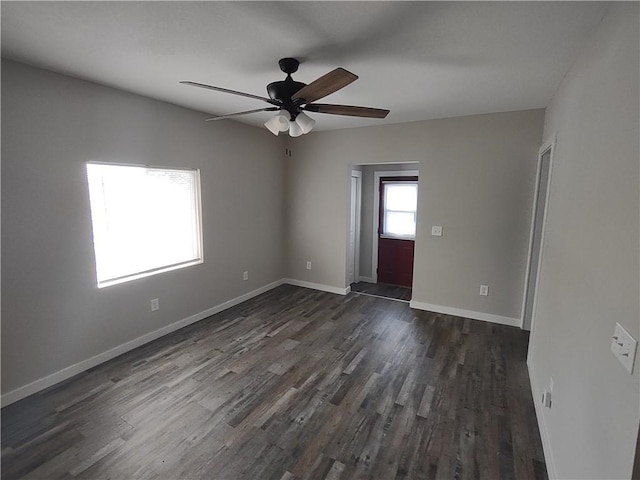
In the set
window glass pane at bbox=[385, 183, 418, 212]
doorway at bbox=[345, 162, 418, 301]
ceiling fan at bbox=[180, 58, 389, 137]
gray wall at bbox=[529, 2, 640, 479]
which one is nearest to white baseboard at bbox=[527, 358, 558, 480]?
gray wall at bbox=[529, 2, 640, 479]

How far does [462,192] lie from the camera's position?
12.5ft

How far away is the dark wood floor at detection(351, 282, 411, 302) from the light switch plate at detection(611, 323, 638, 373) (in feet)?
13.0

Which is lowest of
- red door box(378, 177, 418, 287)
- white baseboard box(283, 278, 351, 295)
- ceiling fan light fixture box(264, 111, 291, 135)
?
white baseboard box(283, 278, 351, 295)

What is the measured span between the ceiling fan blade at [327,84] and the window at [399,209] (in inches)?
144

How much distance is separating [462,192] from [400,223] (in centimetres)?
182

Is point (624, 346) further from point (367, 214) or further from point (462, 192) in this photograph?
point (367, 214)

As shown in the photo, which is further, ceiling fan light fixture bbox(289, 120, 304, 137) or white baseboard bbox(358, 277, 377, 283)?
white baseboard bbox(358, 277, 377, 283)

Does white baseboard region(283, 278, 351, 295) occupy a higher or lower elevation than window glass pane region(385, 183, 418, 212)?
lower

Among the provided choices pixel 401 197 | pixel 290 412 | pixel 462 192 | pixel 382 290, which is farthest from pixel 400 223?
pixel 290 412

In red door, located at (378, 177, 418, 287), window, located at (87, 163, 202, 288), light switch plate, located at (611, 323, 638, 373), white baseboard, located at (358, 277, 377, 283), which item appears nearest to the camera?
light switch plate, located at (611, 323, 638, 373)

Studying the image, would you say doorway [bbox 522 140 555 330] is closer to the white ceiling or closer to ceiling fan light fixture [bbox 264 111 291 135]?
the white ceiling

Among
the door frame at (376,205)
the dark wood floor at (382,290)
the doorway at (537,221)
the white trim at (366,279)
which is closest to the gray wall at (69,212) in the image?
the dark wood floor at (382,290)

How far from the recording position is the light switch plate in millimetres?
985

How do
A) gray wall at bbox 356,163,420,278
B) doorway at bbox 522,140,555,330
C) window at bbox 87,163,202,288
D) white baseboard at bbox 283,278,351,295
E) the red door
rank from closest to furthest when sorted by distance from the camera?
window at bbox 87,163,202,288
doorway at bbox 522,140,555,330
white baseboard at bbox 283,278,351,295
the red door
gray wall at bbox 356,163,420,278
